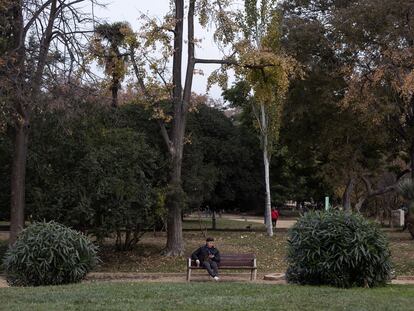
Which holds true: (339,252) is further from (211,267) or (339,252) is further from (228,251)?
(228,251)

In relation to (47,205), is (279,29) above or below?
above

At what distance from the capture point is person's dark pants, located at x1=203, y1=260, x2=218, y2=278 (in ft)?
57.3

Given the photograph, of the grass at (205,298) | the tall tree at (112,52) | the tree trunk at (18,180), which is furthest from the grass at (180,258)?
the grass at (205,298)

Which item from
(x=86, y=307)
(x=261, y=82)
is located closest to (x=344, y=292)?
(x=86, y=307)

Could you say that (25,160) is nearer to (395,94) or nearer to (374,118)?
(374,118)

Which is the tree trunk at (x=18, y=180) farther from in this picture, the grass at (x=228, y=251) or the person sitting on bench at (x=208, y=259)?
the person sitting on bench at (x=208, y=259)

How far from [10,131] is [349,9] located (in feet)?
54.1

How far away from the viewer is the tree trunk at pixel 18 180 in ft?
70.7

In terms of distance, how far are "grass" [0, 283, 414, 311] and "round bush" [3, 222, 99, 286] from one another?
7.56 feet

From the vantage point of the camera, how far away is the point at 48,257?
1444 cm

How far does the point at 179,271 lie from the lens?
2111 centimetres

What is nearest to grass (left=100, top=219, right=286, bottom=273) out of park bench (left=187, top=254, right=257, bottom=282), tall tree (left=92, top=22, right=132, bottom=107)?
park bench (left=187, top=254, right=257, bottom=282)

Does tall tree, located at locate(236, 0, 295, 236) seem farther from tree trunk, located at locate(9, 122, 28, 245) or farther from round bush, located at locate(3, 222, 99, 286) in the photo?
round bush, located at locate(3, 222, 99, 286)

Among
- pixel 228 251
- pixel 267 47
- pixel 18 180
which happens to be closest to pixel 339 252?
pixel 228 251
